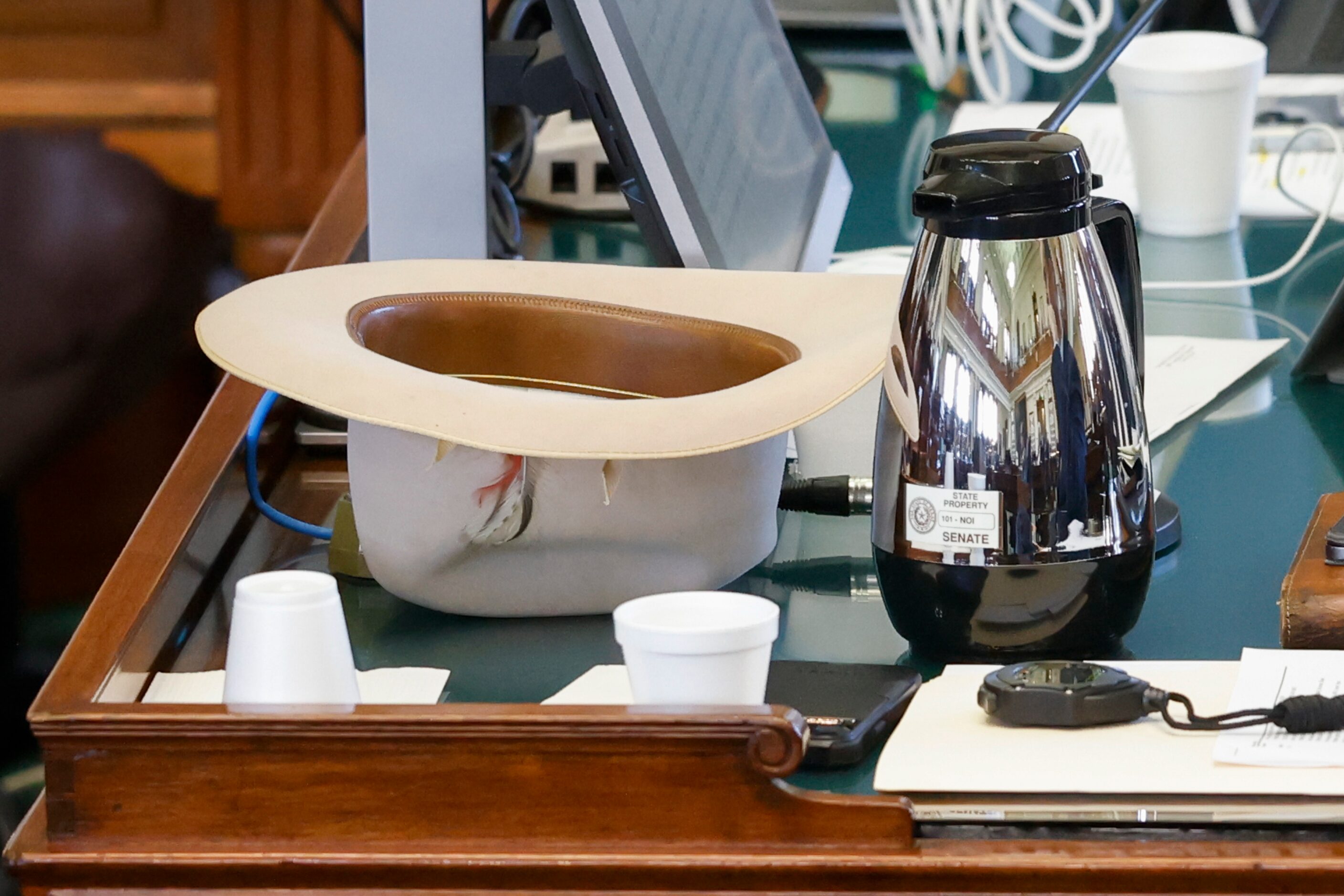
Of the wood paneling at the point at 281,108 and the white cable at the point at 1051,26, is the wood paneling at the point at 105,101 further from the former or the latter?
the white cable at the point at 1051,26

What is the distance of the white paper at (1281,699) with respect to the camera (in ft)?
1.72

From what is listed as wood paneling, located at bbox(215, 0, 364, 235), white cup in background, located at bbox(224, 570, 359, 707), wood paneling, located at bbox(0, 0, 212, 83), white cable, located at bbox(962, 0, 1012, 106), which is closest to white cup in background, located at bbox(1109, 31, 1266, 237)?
white cable, located at bbox(962, 0, 1012, 106)

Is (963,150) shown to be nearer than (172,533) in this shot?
Yes

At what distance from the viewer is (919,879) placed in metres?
0.50

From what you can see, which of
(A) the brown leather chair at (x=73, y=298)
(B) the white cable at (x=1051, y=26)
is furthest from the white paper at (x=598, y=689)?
(B) the white cable at (x=1051, y=26)

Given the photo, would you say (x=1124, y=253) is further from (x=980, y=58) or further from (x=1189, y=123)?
(x=980, y=58)

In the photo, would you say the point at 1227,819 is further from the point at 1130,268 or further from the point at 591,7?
the point at 591,7

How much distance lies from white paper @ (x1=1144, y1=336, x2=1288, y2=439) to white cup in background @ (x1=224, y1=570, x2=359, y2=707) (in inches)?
21.6

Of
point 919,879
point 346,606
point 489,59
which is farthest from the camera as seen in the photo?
point 489,59

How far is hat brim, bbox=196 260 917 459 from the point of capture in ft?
2.07

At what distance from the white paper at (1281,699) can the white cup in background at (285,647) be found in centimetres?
29

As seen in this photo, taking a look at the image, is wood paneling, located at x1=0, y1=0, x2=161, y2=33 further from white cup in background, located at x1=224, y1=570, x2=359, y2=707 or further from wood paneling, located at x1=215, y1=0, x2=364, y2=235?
white cup in background, located at x1=224, y1=570, x2=359, y2=707

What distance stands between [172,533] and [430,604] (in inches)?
4.9

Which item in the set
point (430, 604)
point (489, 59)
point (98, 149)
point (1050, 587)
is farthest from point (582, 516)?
point (98, 149)
